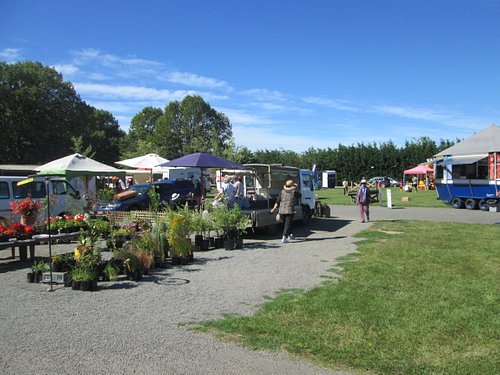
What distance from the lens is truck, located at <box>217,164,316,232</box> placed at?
15281 millimetres

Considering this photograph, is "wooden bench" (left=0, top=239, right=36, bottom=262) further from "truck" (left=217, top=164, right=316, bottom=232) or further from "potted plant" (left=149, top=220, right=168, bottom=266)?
"truck" (left=217, top=164, right=316, bottom=232)

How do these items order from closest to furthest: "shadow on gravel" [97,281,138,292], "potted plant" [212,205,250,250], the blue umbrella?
"shadow on gravel" [97,281,138,292] < "potted plant" [212,205,250,250] < the blue umbrella

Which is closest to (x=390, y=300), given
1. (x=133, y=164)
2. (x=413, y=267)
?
(x=413, y=267)

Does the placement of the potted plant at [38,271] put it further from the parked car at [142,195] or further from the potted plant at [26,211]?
the parked car at [142,195]

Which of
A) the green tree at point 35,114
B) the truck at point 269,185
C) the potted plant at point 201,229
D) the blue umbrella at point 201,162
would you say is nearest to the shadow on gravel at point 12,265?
the potted plant at point 201,229

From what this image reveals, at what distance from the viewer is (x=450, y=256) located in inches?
371

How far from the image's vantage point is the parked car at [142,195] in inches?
691

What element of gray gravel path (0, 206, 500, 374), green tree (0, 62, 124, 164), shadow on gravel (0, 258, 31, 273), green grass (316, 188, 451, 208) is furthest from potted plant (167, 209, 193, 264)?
green tree (0, 62, 124, 164)

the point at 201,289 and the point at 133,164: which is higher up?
the point at 133,164

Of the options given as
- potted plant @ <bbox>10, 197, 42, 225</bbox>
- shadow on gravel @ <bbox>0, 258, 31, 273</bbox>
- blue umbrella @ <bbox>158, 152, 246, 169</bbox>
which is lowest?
shadow on gravel @ <bbox>0, 258, 31, 273</bbox>

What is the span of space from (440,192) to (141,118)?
68.5m

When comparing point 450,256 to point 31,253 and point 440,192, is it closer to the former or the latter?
point 31,253

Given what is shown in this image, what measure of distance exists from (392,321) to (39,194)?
41.5ft

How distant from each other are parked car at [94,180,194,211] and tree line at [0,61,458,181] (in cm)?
1088
